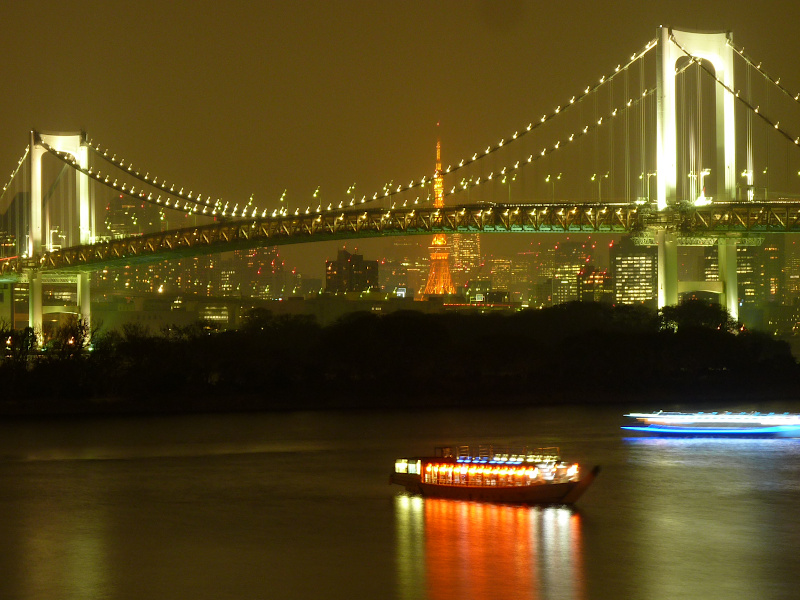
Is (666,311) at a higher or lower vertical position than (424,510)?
higher

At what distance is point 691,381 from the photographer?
30281mm

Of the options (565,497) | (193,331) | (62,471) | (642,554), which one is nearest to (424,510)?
(565,497)

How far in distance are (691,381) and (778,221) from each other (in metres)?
5.11

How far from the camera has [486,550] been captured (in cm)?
1345

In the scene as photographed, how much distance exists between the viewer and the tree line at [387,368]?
28438 mm

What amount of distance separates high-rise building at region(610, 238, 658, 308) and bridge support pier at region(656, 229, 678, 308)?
44911 mm

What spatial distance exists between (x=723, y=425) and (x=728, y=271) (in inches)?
238

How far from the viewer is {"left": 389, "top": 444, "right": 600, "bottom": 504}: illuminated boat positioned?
15.8 m

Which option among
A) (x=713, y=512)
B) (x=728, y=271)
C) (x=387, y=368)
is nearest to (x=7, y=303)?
(x=387, y=368)

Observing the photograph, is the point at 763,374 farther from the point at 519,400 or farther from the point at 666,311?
the point at 519,400

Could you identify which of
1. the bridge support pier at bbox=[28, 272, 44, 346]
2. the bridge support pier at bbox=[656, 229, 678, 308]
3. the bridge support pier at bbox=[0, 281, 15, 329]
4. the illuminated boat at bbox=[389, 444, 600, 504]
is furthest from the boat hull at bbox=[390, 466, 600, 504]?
the bridge support pier at bbox=[0, 281, 15, 329]

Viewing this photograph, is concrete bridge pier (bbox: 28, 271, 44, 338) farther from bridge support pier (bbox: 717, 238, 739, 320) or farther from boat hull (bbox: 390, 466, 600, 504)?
boat hull (bbox: 390, 466, 600, 504)

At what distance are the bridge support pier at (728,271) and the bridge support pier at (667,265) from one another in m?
1.01

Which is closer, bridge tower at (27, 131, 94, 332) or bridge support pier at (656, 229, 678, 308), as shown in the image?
bridge support pier at (656, 229, 678, 308)
